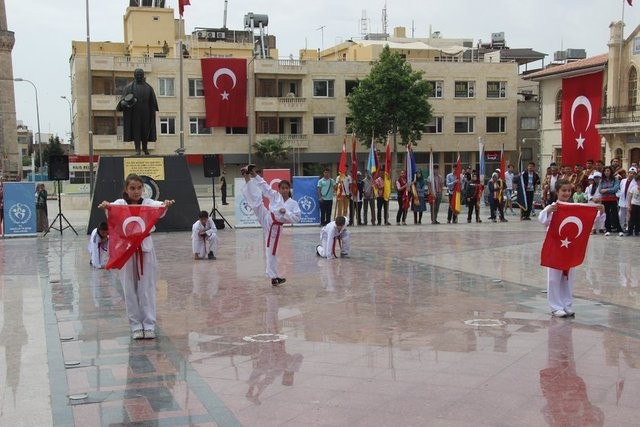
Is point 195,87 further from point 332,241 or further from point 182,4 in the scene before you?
point 332,241

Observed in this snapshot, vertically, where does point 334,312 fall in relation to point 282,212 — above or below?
below

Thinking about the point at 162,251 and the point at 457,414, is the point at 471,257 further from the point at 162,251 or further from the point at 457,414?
the point at 457,414

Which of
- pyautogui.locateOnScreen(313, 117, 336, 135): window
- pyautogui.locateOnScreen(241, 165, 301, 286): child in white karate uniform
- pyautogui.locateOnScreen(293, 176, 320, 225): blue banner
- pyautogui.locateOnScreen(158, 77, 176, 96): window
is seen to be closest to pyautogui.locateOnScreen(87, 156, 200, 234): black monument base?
pyautogui.locateOnScreen(293, 176, 320, 225): blue banner

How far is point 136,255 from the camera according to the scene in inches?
328

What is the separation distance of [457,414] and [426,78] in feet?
171

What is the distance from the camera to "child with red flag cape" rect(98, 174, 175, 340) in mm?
8281

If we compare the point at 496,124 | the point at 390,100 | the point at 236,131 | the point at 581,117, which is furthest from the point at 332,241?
the point at 496,124

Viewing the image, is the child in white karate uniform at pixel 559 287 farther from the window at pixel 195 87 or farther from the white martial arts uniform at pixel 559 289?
the window at pixel 195 87

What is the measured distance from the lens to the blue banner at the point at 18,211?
69.3 feet

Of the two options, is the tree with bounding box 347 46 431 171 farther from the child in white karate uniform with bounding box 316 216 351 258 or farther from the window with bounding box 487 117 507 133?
the child in white karate uniform with bounding box 316 216 351 258

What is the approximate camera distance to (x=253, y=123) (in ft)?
176

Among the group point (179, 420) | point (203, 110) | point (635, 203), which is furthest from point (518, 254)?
point (203, 110)

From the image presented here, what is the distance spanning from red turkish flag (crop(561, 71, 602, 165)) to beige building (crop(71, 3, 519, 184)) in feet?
37.5

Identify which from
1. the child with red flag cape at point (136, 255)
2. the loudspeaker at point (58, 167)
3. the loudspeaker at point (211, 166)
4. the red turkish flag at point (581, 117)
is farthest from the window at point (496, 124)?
the child with red flag cape at point (136, 255)
